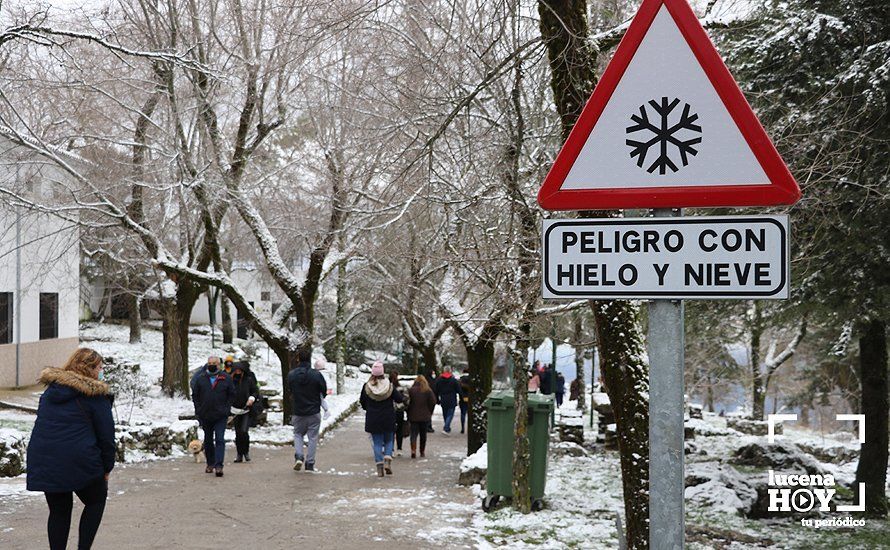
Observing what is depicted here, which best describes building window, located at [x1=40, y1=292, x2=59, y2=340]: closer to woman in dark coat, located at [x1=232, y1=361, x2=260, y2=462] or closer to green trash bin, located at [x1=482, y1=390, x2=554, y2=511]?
woman in dark coat, located at [x1=232, y1=361, x2=260, y2=462]

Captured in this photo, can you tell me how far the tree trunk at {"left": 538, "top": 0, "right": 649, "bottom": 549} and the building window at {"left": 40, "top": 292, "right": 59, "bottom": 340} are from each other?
1068 inches

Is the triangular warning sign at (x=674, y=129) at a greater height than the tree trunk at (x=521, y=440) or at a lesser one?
greater

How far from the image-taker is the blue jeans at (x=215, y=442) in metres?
12.9

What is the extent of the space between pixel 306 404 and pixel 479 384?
3.99 m

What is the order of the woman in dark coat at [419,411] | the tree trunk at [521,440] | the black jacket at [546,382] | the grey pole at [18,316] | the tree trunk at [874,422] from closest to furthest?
the tree trunk at [521,440], the tree trunk at [874,422], the woman in dark coat at [419,411], the grey pole at [18,316], the black jacket at [546,382]

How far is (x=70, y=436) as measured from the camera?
21.5ft

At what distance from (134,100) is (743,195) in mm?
→ 20012

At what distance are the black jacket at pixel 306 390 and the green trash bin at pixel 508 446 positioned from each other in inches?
137

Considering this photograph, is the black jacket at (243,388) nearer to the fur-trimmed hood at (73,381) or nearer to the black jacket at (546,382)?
the fur-trimmed hood at (73,381)

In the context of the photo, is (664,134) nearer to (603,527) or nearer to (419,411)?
(603,527)

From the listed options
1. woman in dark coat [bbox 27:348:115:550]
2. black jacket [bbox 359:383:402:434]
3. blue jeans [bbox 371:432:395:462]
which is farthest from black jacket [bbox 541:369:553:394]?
woman in dark coat [bbox 27:348:115:550]

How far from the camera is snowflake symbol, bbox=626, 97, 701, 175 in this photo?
263 centimetres

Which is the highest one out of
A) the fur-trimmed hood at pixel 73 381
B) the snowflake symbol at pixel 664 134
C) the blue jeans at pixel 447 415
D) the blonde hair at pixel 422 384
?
the snowflake symbol at pixel 664 134

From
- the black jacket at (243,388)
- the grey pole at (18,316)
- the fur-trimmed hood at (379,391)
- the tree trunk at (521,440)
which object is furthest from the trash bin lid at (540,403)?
the grey pole at (18,316)
